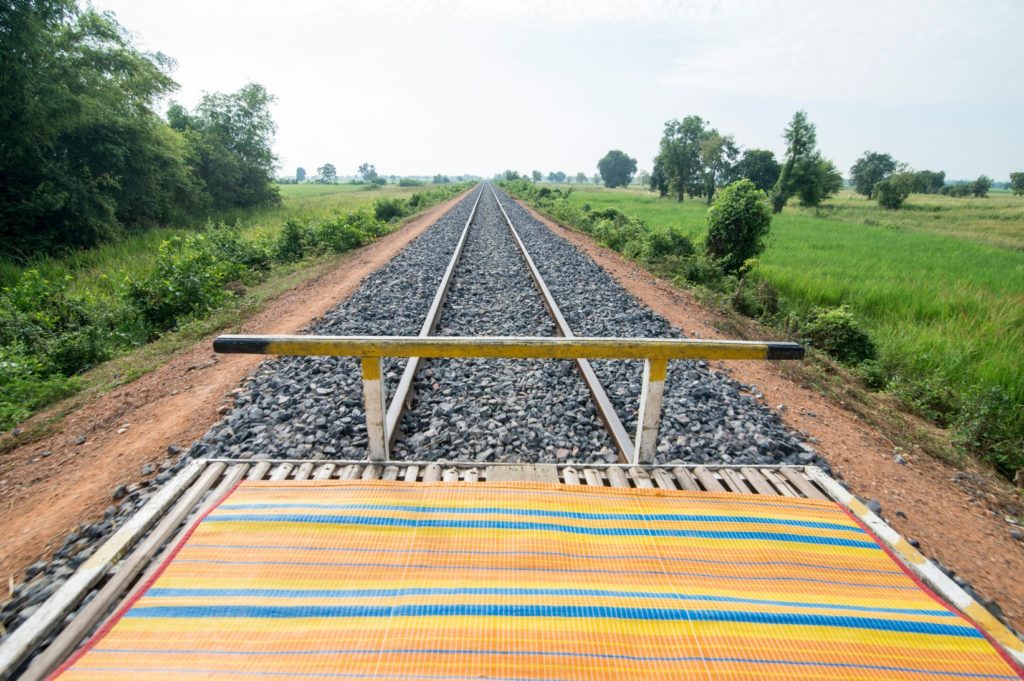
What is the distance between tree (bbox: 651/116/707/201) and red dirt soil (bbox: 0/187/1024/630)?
5777 centimetres

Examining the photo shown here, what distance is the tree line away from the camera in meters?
11.4

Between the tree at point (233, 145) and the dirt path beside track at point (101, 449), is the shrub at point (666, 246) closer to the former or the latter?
the dirt path beside track at point (101, 449)

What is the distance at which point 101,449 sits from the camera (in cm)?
362

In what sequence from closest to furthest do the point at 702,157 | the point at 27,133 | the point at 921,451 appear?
the point at 921,451, the point at 27,133, the point at 702,157

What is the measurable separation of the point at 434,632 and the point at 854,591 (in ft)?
5.66

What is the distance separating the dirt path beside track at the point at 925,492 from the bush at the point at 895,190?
55.3 m

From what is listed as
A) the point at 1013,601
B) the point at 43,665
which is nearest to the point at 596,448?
the point at 1013,601

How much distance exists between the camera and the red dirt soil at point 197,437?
8.85 feet

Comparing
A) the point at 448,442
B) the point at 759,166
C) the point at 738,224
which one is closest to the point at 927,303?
the point at 738,224

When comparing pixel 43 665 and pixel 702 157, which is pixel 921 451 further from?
pixel 702 157

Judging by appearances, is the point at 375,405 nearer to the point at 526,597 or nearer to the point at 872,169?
the point at 526,597

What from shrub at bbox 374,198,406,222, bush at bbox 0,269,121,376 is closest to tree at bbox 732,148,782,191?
shrub at bbox 374,198,406,222

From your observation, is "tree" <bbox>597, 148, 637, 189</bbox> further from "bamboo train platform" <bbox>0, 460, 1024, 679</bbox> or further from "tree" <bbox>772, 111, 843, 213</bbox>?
"bamboo train platform" <bbox>0, 460, 1024, 679</bbox>

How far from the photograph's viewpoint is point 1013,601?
2.46 meters
